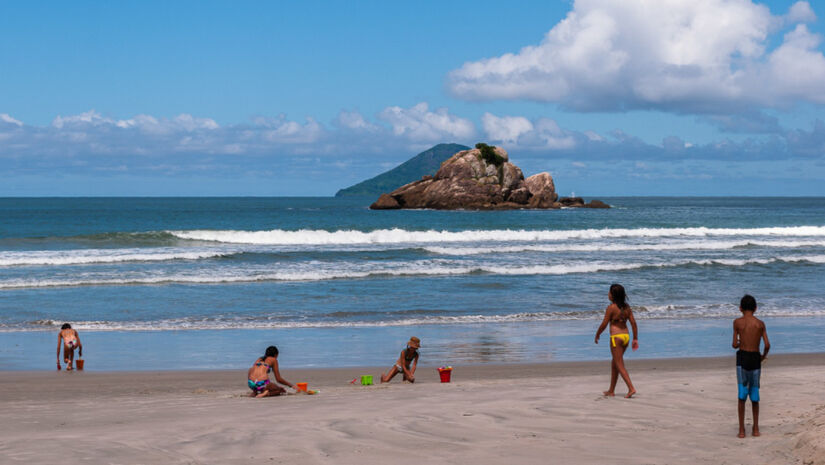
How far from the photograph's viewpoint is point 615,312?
9781 millimetres

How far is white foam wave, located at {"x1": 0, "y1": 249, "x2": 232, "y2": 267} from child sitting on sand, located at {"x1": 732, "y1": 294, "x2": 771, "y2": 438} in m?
29.0

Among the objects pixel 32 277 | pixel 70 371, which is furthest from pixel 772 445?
pixel 32 277

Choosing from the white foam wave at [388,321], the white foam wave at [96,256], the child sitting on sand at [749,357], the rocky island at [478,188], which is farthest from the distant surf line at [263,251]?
the rocky island at [478,188]

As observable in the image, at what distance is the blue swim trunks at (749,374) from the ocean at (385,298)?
6.17m

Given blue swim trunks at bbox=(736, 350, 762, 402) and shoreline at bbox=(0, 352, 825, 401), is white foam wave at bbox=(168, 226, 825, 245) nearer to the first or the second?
shoreline at bbox=(0, 352, 825, 401)

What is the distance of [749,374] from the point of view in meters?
7.74

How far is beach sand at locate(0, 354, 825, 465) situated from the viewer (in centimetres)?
698

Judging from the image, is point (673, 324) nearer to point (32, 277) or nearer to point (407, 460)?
point (407, 460)

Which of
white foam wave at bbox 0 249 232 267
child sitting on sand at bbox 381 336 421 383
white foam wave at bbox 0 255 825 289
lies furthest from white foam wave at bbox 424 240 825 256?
child sitting on sand at bbox 381 336 421 383

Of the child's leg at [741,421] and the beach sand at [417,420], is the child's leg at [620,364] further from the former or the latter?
the child's leg at [741,421]

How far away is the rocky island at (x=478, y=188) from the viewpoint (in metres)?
89.1

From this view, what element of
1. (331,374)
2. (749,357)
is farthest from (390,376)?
(749,357)

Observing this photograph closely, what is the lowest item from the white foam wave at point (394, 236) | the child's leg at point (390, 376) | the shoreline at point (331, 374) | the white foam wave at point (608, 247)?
the shoreline at point (331, 374)

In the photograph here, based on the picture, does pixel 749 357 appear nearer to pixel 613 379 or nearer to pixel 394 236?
pixel 613 379
